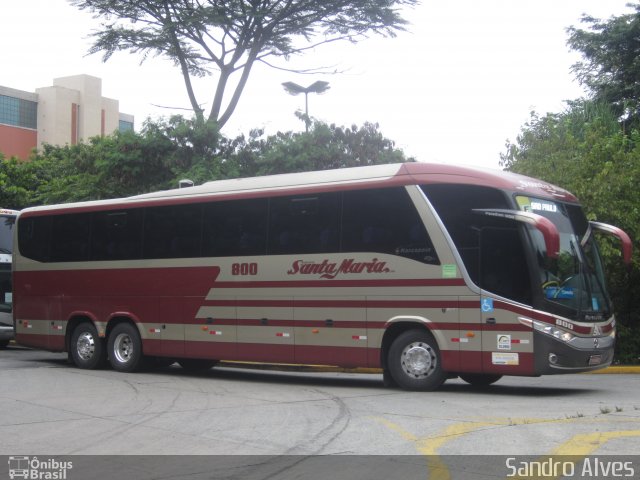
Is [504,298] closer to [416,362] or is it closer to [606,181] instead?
[416,362]

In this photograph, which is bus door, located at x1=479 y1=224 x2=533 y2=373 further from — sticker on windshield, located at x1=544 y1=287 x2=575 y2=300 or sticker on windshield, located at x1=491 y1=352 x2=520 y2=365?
sticker on windshield, located at x1=544 y1=287 x2=575 y2=300

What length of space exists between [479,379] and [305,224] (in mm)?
4037

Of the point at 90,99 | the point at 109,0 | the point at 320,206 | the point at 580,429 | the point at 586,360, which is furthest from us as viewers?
the point at 90,99

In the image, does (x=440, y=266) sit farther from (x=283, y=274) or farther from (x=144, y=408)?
(x=144, y=408)

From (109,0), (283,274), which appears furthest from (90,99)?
(283,274)

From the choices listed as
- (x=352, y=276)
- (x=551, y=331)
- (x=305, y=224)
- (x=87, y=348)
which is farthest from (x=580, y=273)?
(x=87, y=348)

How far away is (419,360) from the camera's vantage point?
13648 millimetres

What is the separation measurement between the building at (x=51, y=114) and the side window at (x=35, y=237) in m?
47.4

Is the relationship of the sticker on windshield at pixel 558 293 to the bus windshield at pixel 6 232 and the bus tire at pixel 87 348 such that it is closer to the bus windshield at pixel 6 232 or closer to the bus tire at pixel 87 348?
the bus tire at pixel 87 348

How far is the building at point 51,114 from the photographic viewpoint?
66.9 m

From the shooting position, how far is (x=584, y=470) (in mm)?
7363

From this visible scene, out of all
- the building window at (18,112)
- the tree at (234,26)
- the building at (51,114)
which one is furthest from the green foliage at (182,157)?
the building window at (18,112)

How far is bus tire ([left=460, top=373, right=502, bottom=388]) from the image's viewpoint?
14523mm

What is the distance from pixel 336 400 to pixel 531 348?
298 cm
